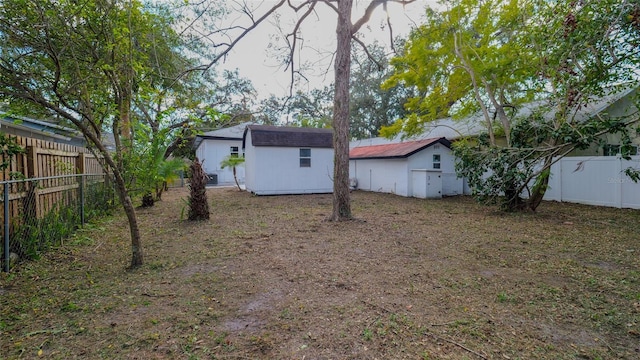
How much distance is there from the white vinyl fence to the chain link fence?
1181 centimetres

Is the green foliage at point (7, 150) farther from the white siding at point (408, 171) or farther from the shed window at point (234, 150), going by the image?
the shed window at point (234, 150)

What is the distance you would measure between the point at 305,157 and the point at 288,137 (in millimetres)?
1214

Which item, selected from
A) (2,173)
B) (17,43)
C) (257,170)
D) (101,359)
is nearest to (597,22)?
(101,359)

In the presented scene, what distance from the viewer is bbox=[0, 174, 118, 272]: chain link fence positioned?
12.4 ft

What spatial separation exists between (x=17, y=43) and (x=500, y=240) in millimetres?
7816

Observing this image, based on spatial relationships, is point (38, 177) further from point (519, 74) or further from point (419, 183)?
point (419, 183)

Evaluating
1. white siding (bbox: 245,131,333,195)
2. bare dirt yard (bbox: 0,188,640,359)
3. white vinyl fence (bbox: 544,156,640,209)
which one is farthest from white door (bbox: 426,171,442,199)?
bare dirt yard (bbox: 0,188,640,359)

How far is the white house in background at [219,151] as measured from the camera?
2039cm

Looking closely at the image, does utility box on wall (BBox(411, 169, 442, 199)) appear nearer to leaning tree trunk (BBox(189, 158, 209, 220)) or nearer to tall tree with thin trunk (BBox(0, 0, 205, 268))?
leaning tree trunk (BBox(189, 158, 209, 220))

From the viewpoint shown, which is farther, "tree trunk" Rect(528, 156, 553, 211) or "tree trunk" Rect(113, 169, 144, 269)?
"tree trunk" Rect(528, 156, 553, 211)

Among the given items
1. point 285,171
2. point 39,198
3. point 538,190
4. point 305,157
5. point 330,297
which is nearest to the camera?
point 330,297

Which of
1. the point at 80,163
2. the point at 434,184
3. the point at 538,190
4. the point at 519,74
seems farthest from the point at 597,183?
the point at 80,163

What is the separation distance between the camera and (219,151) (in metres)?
20.7

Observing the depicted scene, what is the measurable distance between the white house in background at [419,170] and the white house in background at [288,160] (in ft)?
8.70
